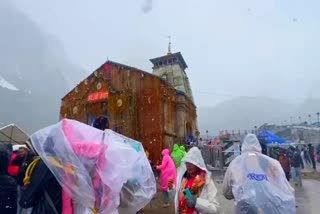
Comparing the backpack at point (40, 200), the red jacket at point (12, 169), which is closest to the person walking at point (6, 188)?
the red jacket at point (12, 169)

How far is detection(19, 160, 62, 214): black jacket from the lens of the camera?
2.76 meters

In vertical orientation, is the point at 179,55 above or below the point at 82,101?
above

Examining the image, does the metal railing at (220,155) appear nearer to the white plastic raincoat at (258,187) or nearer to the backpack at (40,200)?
the white plastic raincoat at (258,187)

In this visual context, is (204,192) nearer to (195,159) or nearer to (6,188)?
(195,159)

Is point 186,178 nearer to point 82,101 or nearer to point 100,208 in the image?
point 100,208

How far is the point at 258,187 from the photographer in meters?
3.48

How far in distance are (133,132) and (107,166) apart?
18.4m

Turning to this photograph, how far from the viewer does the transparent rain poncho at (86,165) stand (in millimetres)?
2715

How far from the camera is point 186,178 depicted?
3.83m

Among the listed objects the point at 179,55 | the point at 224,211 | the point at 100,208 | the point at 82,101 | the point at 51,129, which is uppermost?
the point at 179,55

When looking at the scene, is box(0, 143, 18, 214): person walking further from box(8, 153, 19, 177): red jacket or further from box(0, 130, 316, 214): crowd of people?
box(8, 153, 19, 177): red jacket

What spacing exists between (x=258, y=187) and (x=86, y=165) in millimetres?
1941

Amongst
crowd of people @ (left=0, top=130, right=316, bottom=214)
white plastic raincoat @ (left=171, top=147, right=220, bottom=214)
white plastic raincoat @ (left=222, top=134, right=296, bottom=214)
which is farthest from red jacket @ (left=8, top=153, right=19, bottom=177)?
white plastic raincoat @ (left=222, top=134, right=296, bottom=214)

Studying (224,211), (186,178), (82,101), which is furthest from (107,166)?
(82,101)
